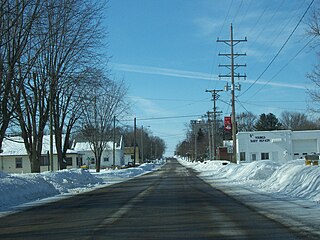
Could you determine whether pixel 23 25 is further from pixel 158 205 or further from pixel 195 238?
pixel 195 238

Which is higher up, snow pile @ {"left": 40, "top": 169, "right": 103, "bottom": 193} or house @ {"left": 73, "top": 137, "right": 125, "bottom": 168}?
house @ {"left": 73, "top": 137, "right": 125, "bottom": 168}

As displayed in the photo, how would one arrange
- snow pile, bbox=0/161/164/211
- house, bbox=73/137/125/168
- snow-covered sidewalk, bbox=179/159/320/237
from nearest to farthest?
snow-covered sidewalk, bbox=179/159/320/237, snow pile, bbox=0/161/164/211, house, bbox=73/137/125/168

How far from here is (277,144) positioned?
77.1 meters

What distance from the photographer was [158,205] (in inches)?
665

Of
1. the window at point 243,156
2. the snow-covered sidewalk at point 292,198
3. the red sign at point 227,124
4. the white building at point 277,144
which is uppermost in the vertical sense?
the red sign at point 227,124

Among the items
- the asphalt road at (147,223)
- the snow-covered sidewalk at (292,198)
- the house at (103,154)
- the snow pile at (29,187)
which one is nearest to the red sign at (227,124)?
the snow pile at (29,187)

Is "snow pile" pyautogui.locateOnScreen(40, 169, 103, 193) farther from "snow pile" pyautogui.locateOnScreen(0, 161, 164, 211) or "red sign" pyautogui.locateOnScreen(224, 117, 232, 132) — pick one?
"red sign" pyautogui.locateOnScreen(224, 117, 232, 132)

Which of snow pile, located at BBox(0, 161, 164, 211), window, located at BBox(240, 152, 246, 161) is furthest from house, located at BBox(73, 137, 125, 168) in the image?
snow pile, located at BBox(0, 161, 164, 211)

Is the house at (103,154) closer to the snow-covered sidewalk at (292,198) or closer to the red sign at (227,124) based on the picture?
the red sign at (227,124)

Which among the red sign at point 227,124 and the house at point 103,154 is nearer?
the red sign at point 227,124

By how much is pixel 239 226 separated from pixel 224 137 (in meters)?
128

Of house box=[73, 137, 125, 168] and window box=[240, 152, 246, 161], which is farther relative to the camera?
house box=[73, 137, 125, 168]

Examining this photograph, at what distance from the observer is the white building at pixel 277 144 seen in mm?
76625

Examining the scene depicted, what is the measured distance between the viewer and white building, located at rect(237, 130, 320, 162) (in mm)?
76625
